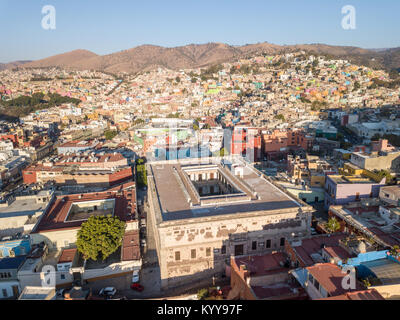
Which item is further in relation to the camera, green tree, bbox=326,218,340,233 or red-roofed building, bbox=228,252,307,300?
green tree, bbox=326,218,340,233

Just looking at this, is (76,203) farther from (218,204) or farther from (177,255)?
(218,204)

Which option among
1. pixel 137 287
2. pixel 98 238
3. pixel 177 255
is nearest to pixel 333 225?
pixel 177 255

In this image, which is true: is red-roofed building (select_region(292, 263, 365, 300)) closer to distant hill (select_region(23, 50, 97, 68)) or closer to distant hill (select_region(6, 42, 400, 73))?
distant hill (select_region(6, 42, 400, 73))

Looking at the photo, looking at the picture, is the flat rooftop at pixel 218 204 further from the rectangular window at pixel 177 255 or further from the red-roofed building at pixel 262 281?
the red-roofed building at pixel 262 281

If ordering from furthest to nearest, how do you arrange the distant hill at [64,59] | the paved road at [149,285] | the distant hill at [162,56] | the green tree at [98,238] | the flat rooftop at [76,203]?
1. the distant hill at [64,59]
2. the distant hill at [162,56]
3. the flat rooftop at [76,203]
4. the green tree at [98,238]
5. the paved road at [149,285]

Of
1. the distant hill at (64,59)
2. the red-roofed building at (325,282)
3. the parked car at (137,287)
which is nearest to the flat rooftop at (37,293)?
the parked car at (137,287)

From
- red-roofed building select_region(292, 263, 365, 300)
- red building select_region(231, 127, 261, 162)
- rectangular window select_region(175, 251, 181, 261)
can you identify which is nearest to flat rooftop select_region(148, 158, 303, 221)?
rectangular window select_region(175, 251, 181, 261)
